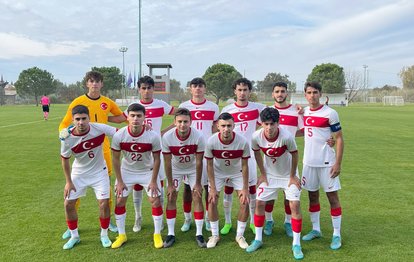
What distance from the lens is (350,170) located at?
8.56 meters

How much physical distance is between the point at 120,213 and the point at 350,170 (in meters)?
6.21

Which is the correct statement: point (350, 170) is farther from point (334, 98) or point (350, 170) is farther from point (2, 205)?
point (334, 98)

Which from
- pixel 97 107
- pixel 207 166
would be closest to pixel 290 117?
pixel 207 166

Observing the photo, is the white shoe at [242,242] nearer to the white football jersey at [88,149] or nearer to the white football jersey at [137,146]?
the white football jersey at [137,146]

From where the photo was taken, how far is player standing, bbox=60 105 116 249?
4.33 meters

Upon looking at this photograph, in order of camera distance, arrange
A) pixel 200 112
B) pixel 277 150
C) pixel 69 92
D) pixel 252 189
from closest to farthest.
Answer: pixel 277 150, pixel 252 189, pixel 200 112, pixel 69 92

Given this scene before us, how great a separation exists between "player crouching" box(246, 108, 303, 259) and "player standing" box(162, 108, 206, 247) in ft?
2.33

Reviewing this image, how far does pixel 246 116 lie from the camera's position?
4977mm

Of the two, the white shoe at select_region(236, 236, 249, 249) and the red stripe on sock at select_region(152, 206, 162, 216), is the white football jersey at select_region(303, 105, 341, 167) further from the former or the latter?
the red stripe on sock at select_region(152, 206, 162, 216)

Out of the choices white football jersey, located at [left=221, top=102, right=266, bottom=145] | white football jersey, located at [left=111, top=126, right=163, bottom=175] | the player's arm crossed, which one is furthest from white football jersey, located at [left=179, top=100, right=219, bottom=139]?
the player's arm crossed

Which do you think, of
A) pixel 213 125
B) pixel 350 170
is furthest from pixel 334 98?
pixel 213 125

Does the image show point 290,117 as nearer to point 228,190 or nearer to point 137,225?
point 228,190

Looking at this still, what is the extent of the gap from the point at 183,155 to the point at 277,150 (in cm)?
122

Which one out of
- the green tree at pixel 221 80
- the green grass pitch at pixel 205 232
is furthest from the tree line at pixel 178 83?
the green grass pitch at pixel 205 232
